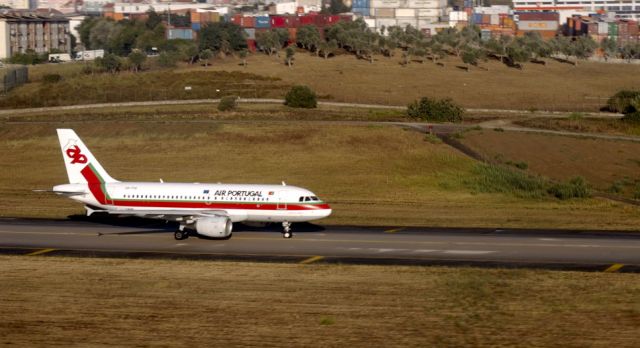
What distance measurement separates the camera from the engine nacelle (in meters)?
60.8

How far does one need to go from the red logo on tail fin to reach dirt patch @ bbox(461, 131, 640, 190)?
151 feet

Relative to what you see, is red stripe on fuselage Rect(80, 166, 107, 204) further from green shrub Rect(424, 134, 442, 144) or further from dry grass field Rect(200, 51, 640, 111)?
dry grass field Rect(200, 51, 640, 111)

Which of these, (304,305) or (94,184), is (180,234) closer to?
(94,184)

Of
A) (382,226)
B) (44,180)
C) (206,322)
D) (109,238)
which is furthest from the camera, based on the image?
(44,180)

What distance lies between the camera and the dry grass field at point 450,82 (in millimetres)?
155500

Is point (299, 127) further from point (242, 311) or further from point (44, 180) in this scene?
point (242, 311)

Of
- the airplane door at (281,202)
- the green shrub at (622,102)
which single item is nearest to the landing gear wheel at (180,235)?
the airplane door at (281,202)

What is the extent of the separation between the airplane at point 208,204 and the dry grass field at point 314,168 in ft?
29.7

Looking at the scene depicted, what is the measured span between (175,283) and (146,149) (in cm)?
5434

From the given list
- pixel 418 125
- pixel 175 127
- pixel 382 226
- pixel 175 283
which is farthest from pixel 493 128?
pixel 175 283

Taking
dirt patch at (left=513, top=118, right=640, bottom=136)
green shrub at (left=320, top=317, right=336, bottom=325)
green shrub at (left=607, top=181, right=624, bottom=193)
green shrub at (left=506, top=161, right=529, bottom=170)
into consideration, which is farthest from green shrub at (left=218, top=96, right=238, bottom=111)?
green shrub at (left=320, top=317, right=336, bottom=325)

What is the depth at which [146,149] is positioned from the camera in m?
103

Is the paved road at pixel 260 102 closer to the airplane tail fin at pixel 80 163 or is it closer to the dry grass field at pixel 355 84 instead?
the dry grass field at pixel 355 84

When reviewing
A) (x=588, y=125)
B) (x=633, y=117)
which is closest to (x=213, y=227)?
(x=588, y=125)
